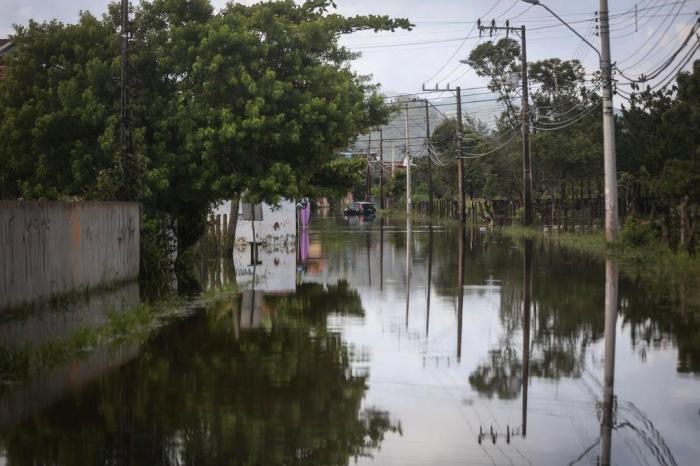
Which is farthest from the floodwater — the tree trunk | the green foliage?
the tree trunk

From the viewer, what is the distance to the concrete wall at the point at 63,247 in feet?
47.8

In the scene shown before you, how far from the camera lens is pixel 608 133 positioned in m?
32.3

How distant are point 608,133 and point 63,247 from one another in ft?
65.5

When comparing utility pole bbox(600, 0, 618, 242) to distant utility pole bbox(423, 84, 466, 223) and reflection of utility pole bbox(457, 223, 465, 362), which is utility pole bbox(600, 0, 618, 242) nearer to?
reflection of utility pole bbox(457, 223, 465, 362)

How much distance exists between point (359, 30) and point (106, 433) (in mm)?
23569

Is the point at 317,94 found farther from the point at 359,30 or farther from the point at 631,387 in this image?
the point at 631,387

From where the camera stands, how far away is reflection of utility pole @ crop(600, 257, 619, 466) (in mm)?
7832

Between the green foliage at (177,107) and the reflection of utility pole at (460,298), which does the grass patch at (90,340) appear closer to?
the reflection of utility pole at (460,298)

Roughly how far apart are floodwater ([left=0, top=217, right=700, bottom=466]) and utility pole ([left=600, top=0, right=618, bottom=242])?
527 inches

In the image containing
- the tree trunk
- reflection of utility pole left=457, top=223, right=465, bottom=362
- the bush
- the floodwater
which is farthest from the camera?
the tree trunk

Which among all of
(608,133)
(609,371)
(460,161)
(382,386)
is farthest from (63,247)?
(460,161)

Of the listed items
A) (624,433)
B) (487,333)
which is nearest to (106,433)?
(624,433)

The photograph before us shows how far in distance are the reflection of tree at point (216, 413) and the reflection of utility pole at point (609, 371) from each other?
5.42ft

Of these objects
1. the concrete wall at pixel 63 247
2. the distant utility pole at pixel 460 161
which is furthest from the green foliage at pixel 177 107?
the distant utility pole at pixel 460 161
